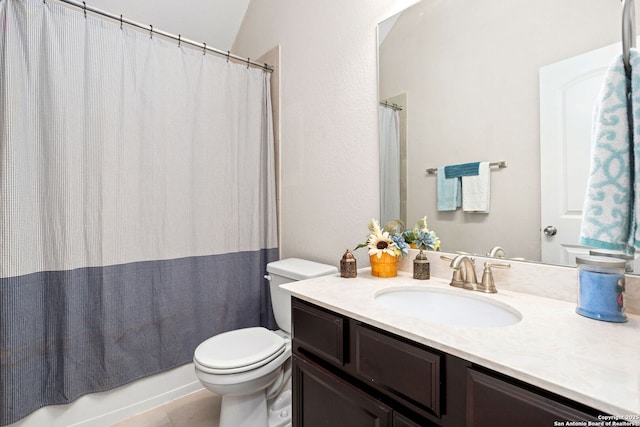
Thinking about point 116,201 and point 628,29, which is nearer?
point 628,29

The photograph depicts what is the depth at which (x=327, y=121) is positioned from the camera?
1.71m

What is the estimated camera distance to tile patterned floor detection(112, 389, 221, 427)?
5.24ft

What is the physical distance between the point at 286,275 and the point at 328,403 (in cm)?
75

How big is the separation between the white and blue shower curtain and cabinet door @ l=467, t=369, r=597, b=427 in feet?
5.26

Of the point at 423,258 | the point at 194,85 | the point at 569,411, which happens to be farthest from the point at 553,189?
the point at 194,85

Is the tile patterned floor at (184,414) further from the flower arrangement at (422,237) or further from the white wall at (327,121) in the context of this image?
the flower arrangement at (422,237)

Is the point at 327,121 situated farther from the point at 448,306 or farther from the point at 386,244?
the point at 448,306

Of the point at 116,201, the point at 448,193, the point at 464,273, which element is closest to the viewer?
the point at 464,273

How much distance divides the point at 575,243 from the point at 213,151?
1.80 m

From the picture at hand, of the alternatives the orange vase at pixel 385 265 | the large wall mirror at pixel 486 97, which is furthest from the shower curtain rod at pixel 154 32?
the orange vase at pixel 385 265

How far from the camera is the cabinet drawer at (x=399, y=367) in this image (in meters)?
0.70

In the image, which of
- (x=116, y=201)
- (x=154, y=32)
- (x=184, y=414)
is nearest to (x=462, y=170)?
(x=116, y=201)

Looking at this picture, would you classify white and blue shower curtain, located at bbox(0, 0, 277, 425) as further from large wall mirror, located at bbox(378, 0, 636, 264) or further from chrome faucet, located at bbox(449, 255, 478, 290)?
chrome faucet, located at bbox(449, 255, 478, 290)

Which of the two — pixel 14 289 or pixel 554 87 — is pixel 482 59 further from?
pixel 14 289
